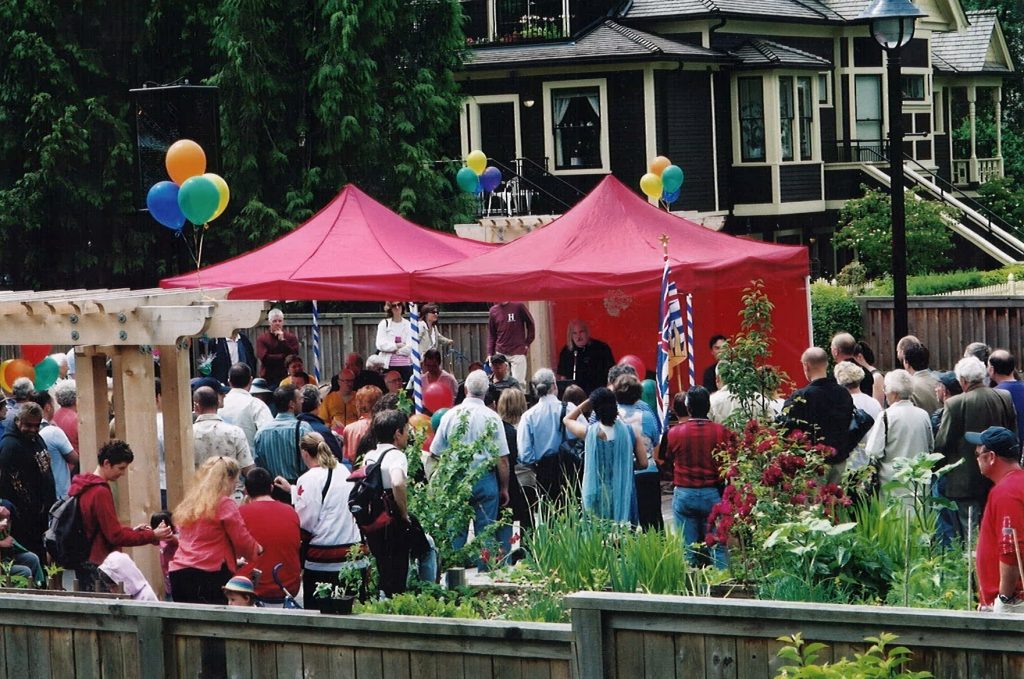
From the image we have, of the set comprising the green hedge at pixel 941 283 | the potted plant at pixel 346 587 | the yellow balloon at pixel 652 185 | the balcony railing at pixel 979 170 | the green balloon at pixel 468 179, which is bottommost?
the potted plant at pixel 346 587

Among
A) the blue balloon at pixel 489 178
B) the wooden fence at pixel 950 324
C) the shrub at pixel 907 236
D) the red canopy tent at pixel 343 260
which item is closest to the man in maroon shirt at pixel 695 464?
the red canopy tent at pixel 343 260

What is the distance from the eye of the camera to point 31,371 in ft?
42.7

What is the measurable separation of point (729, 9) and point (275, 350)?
59.0ft

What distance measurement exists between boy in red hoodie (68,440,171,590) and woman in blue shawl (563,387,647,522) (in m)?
2.90

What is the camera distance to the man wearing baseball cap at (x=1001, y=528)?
6.71 metres

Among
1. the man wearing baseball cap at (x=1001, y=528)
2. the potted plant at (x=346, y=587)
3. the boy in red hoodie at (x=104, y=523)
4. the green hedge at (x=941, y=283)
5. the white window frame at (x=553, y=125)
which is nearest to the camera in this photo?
the potted plant at (x=346, y=587)

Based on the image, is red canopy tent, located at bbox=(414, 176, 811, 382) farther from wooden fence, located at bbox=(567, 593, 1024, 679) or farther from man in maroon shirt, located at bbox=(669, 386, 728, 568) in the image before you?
wooden fence, located at bbox=(567, 593, 1024, 679)

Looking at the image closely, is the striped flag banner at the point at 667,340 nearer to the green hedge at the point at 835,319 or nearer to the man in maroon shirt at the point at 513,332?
the man in maroon shirt at the point at 513,332

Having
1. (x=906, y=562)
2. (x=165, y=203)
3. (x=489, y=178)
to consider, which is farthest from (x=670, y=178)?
(x=906, y=562)

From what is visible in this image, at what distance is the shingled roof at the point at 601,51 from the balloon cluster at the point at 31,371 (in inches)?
669

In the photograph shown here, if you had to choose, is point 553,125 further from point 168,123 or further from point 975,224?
point 168,123

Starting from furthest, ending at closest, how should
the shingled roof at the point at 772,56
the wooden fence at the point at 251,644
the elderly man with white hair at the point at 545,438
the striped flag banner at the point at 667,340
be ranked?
1. the shingled roof at the point at 772,56
2. the striped flag banner at the point at 667,340
3. the elderly man with white hair at the point at 545,438
4. the wooden fence at the point at 251,644

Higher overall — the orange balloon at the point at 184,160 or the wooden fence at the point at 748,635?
the orange balloon at the point at 184,160

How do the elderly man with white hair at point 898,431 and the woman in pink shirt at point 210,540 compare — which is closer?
the woman in pink shirt at point 210,540
